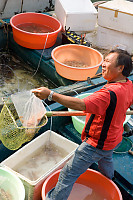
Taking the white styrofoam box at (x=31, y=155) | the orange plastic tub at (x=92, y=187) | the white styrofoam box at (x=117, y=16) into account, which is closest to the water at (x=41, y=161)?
the white styrofoam box at (x=31, y=155)

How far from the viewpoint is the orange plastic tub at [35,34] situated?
5457 mm

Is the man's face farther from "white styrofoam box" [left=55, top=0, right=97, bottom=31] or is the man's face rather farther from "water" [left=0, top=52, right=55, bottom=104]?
"white styrofoam box" [left=55, top=0, right=97, bottom=31]

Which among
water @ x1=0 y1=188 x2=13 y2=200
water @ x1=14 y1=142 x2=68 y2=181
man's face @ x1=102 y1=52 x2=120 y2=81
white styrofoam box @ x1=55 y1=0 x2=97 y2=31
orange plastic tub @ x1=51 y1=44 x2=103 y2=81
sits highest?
man's face @ x1=102 y1=52 x2=120 y2=81

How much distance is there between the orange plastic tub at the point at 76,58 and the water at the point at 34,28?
1039 millimetres

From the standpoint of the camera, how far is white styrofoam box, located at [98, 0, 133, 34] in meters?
5.44

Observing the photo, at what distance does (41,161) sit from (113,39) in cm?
348

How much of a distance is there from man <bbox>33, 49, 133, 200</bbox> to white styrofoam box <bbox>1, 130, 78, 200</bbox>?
0.20 m

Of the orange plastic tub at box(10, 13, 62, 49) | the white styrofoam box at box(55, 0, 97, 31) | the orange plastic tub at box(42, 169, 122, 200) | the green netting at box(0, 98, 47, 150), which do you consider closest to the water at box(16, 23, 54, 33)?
the orange plastic tub at box(10, 13, 62, 49)

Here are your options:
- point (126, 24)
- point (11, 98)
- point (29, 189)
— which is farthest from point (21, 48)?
point (29, 189)

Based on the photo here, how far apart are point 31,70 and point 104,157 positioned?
3419 millimetres

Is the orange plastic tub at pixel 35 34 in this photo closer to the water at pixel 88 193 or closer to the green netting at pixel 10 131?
the green netting at pixel 10 131

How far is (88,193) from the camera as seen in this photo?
3270 millimetres

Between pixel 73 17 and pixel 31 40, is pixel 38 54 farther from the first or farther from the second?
pixel 73 17

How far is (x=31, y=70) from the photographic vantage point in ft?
19.0
